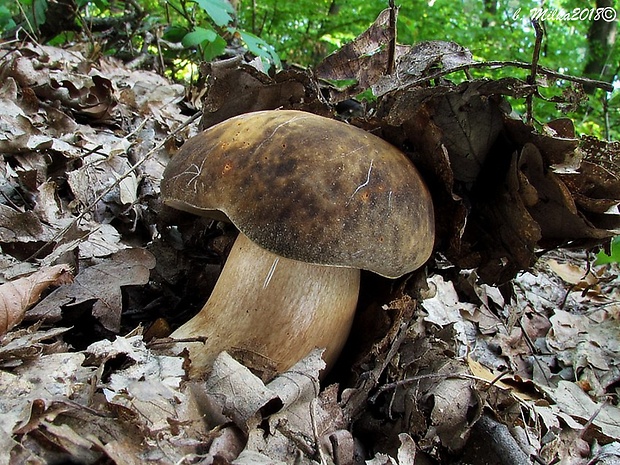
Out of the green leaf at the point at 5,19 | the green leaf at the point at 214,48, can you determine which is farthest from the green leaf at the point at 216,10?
the green leaf at the point at 5,19

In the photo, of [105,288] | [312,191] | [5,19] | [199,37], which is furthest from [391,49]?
[5,19]

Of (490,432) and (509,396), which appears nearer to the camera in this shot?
(490,432)

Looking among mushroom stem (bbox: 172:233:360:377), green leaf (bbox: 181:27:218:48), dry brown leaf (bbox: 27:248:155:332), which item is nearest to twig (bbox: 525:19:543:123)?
mushroom stem (bbox: 172:233:360:377)

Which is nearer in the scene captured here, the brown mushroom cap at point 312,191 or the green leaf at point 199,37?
the brown mushroom cap at point 312,191

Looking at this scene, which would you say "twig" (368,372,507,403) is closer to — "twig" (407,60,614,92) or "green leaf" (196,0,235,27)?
"twig" (407,60,614,92)

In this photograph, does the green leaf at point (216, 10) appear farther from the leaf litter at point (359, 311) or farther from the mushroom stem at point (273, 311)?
the mushroom stem at point (273, 311)

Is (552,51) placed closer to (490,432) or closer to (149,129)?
(149,129)

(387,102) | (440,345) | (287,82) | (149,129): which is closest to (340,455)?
(440,345)
